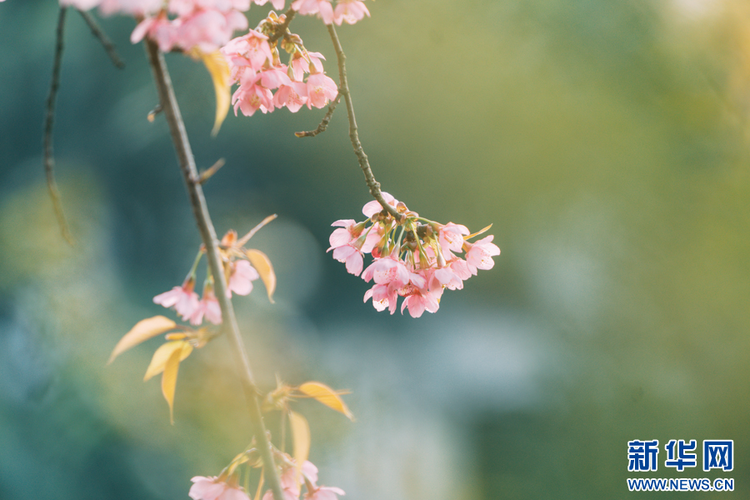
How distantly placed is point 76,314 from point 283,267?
59 cm

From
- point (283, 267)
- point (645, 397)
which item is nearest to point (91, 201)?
point (283, 267)

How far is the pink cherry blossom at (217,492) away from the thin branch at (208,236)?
5 cm

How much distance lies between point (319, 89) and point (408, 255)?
0.38ft

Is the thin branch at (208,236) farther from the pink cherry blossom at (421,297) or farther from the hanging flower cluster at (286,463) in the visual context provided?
the pink cherry blossom at (421,297)

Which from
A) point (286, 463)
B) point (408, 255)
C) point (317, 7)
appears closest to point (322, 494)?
point (286, 463)

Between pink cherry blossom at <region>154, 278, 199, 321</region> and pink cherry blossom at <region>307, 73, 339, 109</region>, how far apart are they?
151 mm

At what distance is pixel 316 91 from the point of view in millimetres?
299

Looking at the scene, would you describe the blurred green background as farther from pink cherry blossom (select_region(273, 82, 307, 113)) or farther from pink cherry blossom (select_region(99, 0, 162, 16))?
pink cherry blossom (select_region(99, 0, 162, 16))

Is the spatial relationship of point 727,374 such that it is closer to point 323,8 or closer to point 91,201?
point 323,8

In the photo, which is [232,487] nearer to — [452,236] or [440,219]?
[452,236]

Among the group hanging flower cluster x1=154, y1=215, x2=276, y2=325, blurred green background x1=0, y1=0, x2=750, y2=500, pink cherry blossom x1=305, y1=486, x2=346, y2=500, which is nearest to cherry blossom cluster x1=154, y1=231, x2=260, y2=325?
hanging flower cluster x1=154, y1=215, x2=276, y2=325

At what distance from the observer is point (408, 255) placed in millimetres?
292

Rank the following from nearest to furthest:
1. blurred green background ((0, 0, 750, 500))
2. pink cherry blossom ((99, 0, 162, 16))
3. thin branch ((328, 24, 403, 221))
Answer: pink cherry blossom ((99, 0, 162, 16)) < thin branch ((328, 24, 403, 221)) < blurred green background ((0, 0, 750, 500))

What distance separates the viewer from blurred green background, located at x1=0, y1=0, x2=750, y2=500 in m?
1.30
